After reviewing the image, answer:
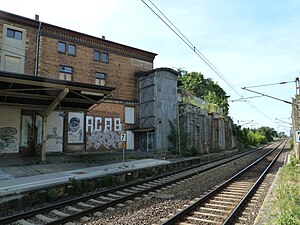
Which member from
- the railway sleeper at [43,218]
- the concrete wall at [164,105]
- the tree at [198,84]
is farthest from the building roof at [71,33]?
the tree at [198,84]

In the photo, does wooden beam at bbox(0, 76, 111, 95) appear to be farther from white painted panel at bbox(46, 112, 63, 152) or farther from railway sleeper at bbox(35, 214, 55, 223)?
white painted panel at bbox(46, 112, 63, 152)

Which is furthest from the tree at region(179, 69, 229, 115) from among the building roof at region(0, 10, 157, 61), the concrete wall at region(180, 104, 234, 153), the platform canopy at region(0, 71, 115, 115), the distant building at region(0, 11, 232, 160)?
the platform canopy at region(0, 71, 115, 115)

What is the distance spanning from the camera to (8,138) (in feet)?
63.7

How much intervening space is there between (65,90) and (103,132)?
41.5 feet

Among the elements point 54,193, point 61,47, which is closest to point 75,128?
point 61,47

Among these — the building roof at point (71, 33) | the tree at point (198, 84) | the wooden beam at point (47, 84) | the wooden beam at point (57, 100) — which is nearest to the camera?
the wooden beam at point (47, 84)

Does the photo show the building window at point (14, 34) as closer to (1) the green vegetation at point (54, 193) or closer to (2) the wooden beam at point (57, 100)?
(2) the wooden beam at point (57, 100)

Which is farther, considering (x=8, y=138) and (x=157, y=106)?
(x=157, y=106)

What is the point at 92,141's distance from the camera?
81.5ft

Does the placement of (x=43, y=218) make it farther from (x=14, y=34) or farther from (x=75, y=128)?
(x=14, y=34)

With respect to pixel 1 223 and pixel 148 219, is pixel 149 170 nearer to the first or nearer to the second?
pixel 148 219

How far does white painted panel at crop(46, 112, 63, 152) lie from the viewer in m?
21.8

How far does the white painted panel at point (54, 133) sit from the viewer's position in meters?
21.8

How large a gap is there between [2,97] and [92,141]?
11.0 metres
